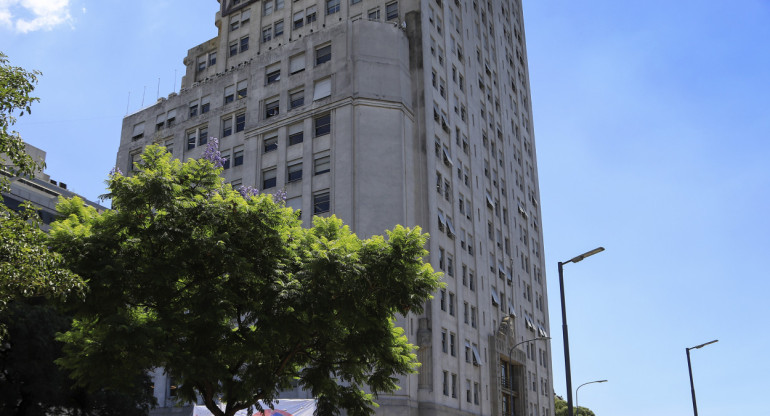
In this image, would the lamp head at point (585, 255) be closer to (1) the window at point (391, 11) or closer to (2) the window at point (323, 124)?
(2) the window at point (323, 124)

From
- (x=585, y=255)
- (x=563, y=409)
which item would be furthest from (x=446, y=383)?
(x=563, y=409)

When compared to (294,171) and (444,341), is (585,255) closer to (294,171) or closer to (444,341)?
(444,341)

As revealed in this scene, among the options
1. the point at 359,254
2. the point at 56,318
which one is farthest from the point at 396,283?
the point at 56,318

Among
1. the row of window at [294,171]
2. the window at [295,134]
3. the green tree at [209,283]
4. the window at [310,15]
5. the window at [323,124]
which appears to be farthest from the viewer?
the window at [310,15]

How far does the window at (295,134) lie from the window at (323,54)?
204 inches

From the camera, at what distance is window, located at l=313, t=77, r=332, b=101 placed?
51750 millimetres

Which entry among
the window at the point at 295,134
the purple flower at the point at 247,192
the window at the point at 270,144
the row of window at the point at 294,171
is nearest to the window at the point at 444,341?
the row of window at the point at 294,171

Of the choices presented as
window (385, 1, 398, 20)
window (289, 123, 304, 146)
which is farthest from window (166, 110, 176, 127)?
window (385, 1, 398, 20)

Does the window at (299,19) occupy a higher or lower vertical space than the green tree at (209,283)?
higher

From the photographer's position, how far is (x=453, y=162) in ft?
181

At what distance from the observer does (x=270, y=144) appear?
53.7m

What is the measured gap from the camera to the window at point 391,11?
188 ft

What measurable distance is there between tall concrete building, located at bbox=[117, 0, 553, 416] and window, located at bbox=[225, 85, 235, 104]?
114 millimetres

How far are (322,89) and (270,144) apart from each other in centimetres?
575
